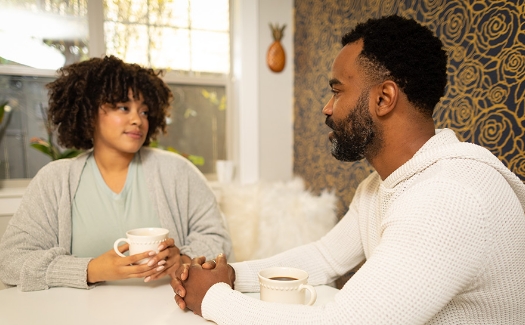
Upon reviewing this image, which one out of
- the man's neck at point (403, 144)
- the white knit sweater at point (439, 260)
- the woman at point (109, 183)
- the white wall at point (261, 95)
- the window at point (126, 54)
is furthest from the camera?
the white wall at point (261, 95)

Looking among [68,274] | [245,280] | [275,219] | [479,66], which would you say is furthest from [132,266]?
→ [479,66]

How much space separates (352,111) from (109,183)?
3.56 ft

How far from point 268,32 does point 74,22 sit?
133 centimetres

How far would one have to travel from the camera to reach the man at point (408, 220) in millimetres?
734

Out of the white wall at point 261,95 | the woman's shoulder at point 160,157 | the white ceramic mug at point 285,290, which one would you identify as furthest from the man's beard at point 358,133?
the white wall at point 261,95

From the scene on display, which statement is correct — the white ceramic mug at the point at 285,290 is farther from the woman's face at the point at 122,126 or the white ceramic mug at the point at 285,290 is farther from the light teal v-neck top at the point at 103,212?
the woman's face at the point at 122,126

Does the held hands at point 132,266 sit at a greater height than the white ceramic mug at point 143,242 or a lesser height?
lesser

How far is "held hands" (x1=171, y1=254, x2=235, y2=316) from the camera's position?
3.29 feet

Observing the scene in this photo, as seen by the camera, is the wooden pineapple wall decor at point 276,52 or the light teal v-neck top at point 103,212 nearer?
the light teal v-neck top at point 103,212

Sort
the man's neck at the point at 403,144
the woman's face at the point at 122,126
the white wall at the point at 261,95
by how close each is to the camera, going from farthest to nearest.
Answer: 1. the white wall at the point at 261,95
2. the woman's face at the point at 122,126
3. the man's neck at the point at 403,144

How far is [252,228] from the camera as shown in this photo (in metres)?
2.29

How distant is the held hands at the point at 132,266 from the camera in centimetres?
117

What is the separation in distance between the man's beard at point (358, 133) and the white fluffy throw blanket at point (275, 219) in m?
1.15

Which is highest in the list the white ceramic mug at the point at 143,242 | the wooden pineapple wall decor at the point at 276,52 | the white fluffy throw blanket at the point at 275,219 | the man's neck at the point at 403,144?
the wooden pineapple wall decor at the point at 276,52
